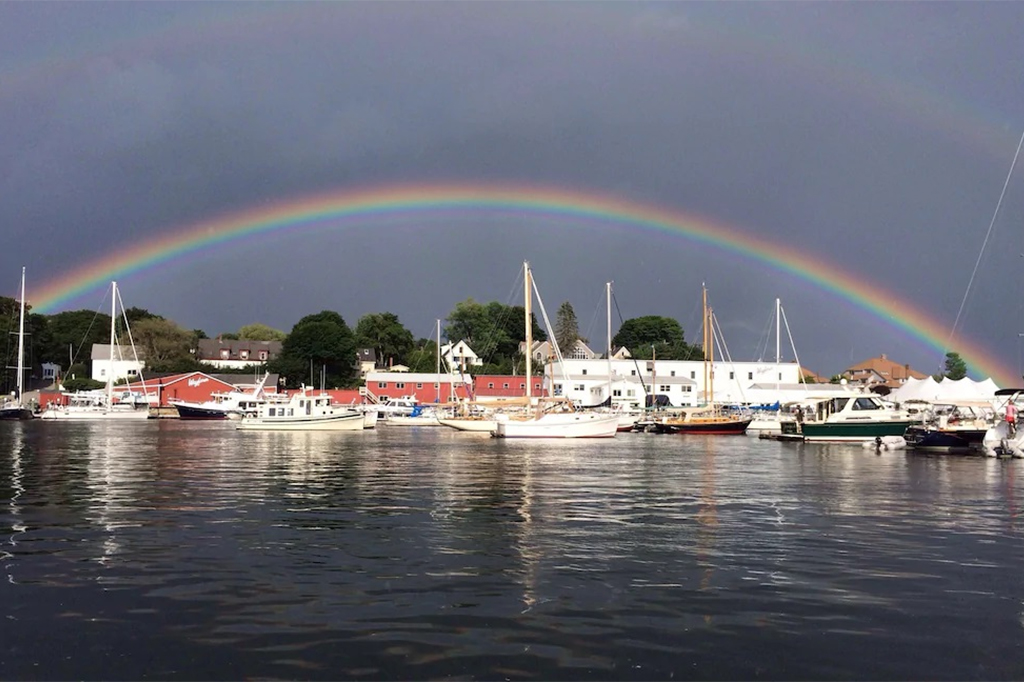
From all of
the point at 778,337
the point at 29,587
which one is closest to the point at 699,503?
the point at 29,587

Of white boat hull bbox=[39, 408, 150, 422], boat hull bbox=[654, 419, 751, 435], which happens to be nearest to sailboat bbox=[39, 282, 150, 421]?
white boat hull bbox=[39, 408, 150, 422]

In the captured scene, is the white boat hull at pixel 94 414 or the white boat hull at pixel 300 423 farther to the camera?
the white boat hull at pixel 94 414

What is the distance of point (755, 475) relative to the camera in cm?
4066

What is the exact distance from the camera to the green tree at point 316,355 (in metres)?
170

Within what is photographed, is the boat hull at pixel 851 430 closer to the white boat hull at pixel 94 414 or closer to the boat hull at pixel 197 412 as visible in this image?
the boat hull at pixel 197 412

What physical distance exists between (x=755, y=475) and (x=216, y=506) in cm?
2363

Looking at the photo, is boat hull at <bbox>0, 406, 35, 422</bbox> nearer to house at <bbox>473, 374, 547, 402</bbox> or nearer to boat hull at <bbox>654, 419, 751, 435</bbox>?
house at <bbox>473, 374, 547, 402</bbox>

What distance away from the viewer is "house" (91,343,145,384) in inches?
6649

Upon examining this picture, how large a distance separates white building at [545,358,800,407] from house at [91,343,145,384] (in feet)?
251

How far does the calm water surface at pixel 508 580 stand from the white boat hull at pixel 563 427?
1618 inches

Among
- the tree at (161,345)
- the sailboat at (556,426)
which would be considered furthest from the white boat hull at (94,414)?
the sailboat at (556,426)

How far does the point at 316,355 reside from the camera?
561 ft

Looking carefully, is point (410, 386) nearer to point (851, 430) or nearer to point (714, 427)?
point (714, 427)

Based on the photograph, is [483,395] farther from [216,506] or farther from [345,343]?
[216,506]
